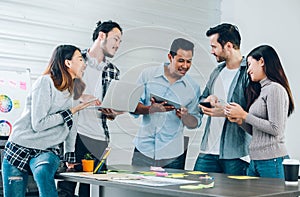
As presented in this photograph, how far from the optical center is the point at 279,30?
442 cm

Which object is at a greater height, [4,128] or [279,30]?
[279,30]

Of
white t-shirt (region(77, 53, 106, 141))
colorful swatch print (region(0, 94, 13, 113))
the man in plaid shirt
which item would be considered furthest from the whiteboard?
white t-shirt (region(77, 53, 106, 141))

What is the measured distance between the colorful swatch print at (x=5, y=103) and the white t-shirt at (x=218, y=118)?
5.68ft

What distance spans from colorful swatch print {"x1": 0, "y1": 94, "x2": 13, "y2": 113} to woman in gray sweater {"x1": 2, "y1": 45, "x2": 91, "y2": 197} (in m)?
0.82

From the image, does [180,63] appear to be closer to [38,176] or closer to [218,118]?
[38,176]

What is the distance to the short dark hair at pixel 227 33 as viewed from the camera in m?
4.48

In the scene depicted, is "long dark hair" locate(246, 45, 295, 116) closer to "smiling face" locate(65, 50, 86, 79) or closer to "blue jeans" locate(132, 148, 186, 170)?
"blue jeans" locate(132, 148, 186, 170)

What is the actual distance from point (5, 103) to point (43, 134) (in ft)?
3.44

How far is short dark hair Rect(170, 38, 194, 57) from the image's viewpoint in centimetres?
307

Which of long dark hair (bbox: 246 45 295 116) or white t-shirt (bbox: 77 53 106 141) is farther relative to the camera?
long dark hair (bbox: 246 45 295 116)

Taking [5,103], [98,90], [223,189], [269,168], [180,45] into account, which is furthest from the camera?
[5,103]

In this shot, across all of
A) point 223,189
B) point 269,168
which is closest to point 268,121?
point 269,168

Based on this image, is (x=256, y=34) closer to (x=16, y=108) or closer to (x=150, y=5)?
(x=150, y=5)

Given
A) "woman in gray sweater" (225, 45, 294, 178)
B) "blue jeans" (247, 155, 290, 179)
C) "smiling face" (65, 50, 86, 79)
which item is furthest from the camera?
"woman in gray sweater" (225, 45, 294, 178)
